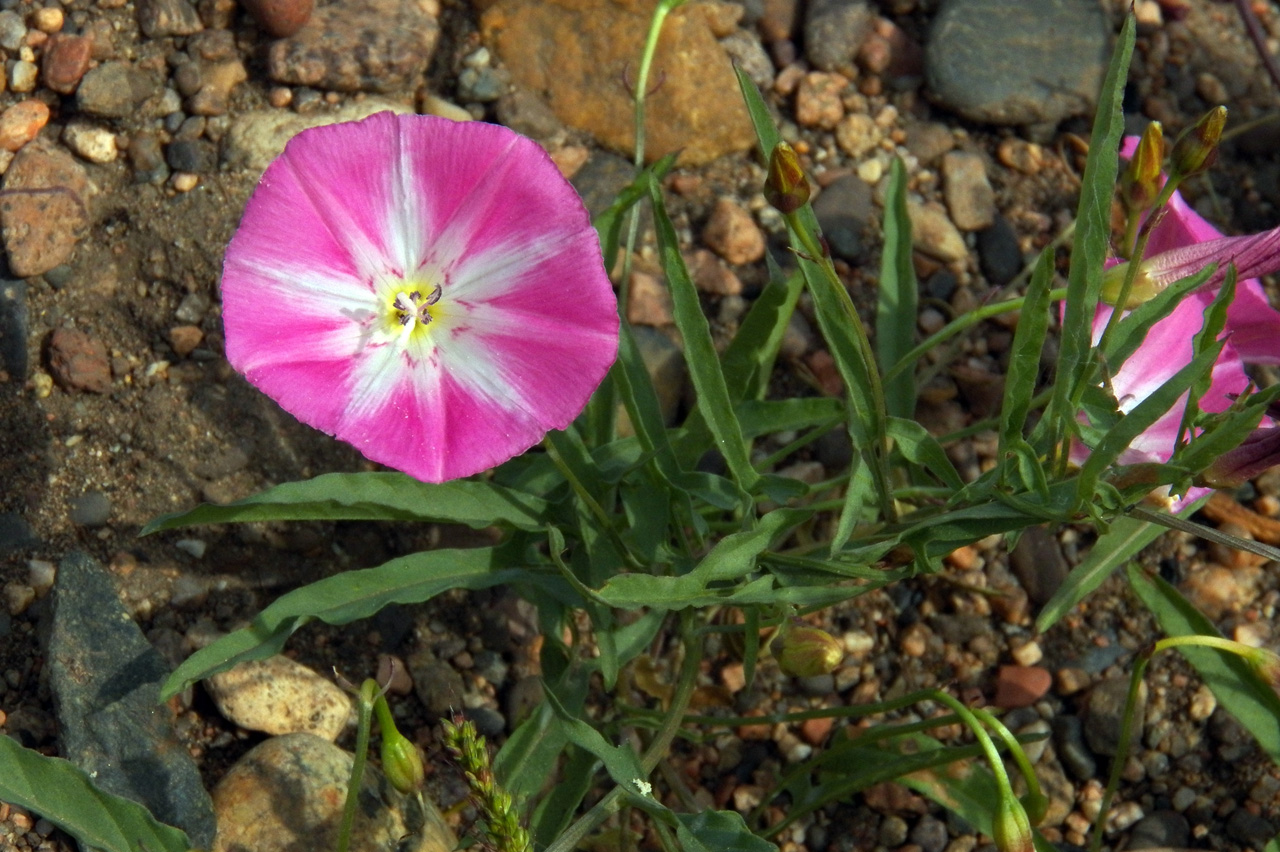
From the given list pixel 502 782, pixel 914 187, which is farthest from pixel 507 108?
pixel 502 782

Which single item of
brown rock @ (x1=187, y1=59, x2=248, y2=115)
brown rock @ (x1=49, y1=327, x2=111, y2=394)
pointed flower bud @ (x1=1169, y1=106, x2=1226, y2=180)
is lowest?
brown rock @ (x1=49, y1=327, x2=111, y2=394)

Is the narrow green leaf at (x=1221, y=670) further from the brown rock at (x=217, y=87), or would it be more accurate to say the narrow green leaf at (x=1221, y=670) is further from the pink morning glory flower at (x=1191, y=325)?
the brown rock at (x=217, y=87)

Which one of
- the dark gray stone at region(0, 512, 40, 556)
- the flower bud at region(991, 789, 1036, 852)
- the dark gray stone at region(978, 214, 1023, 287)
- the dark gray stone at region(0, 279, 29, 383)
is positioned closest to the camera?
the flower bud at region(991, 789, 1036, 852)

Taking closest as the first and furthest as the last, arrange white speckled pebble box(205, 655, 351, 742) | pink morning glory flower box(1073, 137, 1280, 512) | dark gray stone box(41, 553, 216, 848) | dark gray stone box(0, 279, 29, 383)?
pink morning glory flower box(1073, 137, 1280, 512) → dark gray stone box(41, 553, 216, 848) → white speckled pebble box(205, 655, 351, 742) → dark gray stone box(0, 279, 29, 383)

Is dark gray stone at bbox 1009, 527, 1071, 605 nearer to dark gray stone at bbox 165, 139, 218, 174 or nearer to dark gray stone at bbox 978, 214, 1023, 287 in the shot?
dark gray stone at bbox 978, 214, 1023, 287

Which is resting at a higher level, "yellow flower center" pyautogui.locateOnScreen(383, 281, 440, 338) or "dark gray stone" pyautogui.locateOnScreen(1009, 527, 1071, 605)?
"yellow flower center" pyautogui.locateOnScreen(383, 281, 440, 338)

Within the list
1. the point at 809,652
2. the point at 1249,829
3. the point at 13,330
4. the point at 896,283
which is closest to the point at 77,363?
the point at 13,330

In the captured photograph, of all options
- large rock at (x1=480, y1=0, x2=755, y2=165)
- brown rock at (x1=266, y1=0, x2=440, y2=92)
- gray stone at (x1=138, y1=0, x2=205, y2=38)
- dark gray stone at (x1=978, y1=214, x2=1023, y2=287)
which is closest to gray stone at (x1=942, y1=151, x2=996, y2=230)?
dark gray stone at (x1=978, y1=214, x2=1023, y2=287)

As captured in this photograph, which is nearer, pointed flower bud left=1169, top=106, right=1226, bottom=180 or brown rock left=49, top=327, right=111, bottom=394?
pointed flower bud left=1169, top=106, right=1226, bottom=180

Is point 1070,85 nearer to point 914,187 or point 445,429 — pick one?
point 914,187
